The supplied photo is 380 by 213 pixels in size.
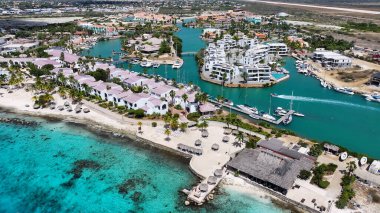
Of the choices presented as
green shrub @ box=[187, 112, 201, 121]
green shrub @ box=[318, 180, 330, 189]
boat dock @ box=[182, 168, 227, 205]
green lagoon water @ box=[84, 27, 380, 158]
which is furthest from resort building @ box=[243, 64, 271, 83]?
green shrub @ box=[318, 180, 330, 189]

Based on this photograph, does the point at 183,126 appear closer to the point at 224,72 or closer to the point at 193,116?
the point at 193,116

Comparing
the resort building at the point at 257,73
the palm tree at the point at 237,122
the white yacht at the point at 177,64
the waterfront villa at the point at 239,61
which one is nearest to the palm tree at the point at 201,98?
the palm tree at the point at 237,122

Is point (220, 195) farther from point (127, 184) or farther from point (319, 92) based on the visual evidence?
point (319, 92)

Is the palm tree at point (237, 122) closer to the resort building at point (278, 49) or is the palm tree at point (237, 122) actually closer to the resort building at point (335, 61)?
the resort building at point (335, 61)

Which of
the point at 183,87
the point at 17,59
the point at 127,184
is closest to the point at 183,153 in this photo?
the point at 127,184

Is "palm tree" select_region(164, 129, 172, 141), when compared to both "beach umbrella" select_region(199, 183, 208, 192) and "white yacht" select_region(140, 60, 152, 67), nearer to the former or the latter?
"beach umbrella" select_region(199, 183, 208, 192)
